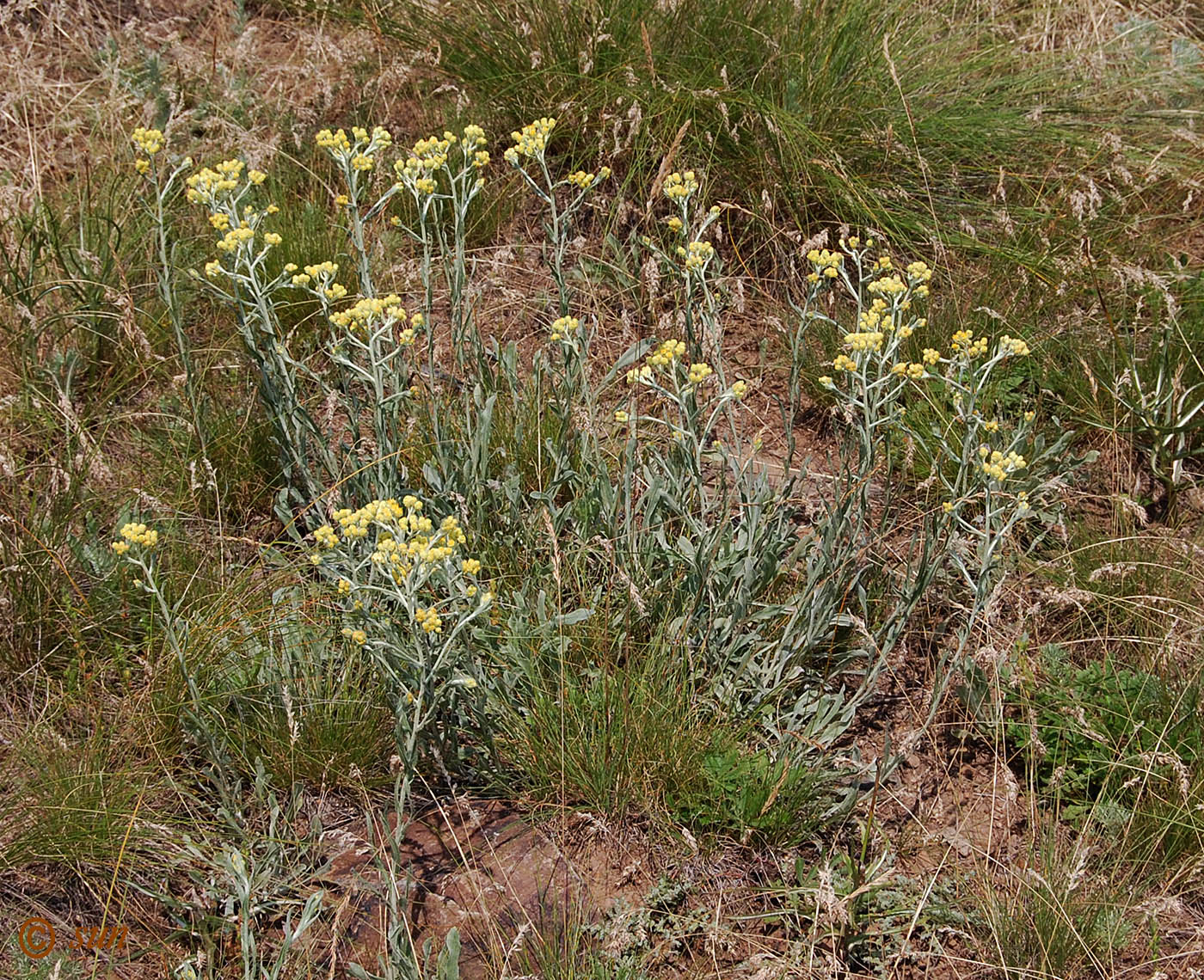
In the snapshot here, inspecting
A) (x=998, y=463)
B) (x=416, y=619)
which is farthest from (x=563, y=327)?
(x=998, y=463)

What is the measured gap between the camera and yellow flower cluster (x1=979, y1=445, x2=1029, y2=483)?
195 centimetres

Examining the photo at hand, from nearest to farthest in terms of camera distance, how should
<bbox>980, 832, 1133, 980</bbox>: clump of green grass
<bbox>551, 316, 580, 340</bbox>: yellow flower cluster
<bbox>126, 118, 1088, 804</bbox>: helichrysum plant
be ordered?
<bbox>980, 832, 1133, 980</bbox>: clump of green grass < <bbox>126, 118, 1088, 804</bbox>: helichrysum plant < <bbox>551, 316, 580, 340</bbox>: yellow flower cluster

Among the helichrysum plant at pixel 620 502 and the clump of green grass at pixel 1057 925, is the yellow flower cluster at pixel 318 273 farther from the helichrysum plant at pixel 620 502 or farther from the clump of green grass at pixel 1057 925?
the clump of green grass at pixel 1057 925

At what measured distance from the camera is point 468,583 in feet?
7.45

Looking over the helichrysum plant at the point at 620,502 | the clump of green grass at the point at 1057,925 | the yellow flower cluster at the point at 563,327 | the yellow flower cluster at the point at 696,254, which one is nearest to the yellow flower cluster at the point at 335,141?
the helichrysum plant at the point at 620,502

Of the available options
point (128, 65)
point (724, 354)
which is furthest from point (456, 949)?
point (128, 65)

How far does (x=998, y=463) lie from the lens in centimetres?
202

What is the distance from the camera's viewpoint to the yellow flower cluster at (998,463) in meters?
1.95

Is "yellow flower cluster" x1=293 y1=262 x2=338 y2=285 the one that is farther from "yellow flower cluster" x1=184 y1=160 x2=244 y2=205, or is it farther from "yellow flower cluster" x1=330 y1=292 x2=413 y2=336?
"yellow flower cluster" x1=184 y1=160 x2=244 y2=205

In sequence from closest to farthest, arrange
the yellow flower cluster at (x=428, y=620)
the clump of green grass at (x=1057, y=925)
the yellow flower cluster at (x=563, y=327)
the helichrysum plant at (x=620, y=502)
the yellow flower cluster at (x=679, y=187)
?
the yellow flower cluster at (x=428, y=620)
the clump of green grass at (x=1057, y=925)
the helichrysum plant at (x=620, y=502)
the yellow flower cluster at (x=563, y=327)
the yellow flower cluster at (x=679, y=187)

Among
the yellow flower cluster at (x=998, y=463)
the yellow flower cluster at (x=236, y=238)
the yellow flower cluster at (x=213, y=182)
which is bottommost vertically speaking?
the yellow flower cluster at (x=998, y=463)

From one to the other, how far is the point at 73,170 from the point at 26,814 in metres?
2.50

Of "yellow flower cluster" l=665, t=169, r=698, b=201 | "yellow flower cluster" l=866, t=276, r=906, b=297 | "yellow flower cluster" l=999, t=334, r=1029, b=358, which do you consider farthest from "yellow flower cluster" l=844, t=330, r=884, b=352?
"yellow flower cluster" l=665, t=169, r=698, b=201

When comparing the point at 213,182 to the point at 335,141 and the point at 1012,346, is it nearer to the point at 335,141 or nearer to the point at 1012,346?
the point at 335,141
